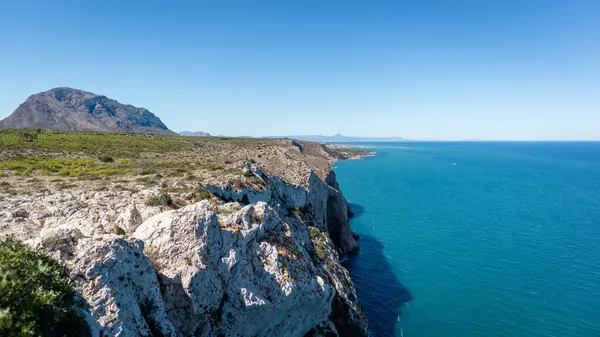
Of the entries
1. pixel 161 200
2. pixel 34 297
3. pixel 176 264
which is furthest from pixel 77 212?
pixel 34 297

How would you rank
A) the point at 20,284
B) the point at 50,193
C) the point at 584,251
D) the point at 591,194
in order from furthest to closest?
the point at 591,194 → the point at 584,251 → the point at 50,193 → the point at 20,284

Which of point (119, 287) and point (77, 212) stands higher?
point (77, 212)

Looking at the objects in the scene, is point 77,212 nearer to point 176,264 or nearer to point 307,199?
point 176,264

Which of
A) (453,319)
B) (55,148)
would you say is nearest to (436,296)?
(453,319)

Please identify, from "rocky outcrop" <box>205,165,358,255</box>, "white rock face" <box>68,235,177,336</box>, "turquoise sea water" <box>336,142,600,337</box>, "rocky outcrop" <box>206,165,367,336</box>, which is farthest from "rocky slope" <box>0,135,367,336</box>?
"turquoise sea water" <box>336,142,600,337</box>

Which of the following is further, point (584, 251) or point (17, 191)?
point (584, 251)

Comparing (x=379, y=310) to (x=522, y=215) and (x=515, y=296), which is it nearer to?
(x=515, y=296)

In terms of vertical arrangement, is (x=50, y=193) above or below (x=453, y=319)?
above
